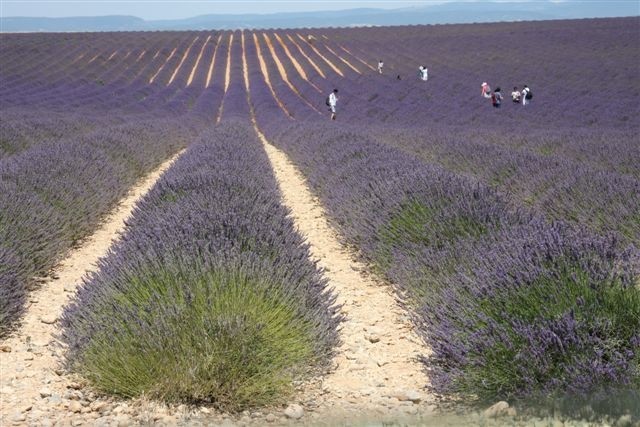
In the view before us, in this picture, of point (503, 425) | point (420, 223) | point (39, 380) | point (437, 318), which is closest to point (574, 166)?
point (420, 223)

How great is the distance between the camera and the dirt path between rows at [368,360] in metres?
2.90

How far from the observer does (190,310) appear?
122 inches

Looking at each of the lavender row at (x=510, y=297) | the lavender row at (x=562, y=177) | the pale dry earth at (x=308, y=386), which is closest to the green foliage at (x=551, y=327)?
the lavender row at (x=510, y=297)

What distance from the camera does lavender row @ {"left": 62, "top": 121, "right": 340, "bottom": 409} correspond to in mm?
2893

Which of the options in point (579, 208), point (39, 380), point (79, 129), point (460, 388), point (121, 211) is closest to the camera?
point (460, 388)

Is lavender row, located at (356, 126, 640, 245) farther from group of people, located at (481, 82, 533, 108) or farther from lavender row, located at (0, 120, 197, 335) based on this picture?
group of people, located at (481, 82, 533, 108)

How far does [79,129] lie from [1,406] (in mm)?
11703

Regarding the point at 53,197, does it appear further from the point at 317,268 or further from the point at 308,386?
the point at 308,386

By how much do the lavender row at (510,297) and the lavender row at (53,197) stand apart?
95.8 inches

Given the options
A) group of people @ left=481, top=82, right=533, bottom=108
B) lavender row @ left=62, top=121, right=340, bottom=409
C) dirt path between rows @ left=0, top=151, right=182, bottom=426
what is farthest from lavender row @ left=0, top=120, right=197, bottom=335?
group of people @ left=481, top=82, right=533, bottom=108

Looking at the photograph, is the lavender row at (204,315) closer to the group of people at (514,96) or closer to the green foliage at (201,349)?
the green foliage at (201,349)

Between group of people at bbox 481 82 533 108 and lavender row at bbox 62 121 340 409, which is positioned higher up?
lavender row at bbox 62 121 340 409

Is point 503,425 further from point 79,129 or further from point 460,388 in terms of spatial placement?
point 79,129

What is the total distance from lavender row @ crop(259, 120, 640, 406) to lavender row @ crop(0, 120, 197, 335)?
2.43m
